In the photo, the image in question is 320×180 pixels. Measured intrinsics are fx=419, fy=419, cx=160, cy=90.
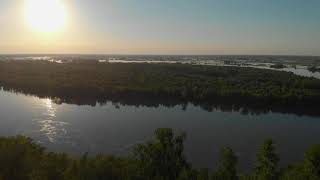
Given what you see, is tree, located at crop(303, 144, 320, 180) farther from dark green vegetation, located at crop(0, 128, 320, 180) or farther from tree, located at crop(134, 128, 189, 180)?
tree, located at crop(134, 128, 189, 180)

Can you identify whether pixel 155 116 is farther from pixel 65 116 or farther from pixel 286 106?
pixel 286 106

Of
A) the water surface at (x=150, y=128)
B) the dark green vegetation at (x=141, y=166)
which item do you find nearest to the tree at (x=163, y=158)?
the dark green vegetation at (x=141, y=166)

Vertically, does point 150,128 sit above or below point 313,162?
below

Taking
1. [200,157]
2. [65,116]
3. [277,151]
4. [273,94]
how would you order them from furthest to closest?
1. [273,94]
2. [65,116]
3. [277,151]
4. [200,157]

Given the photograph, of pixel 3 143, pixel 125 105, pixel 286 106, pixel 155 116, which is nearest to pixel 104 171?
pixel 3 143

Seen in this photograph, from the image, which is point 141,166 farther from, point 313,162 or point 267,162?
point 313,162

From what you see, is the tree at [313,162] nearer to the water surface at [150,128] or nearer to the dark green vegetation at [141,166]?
the dark green vegetation at [141,166]

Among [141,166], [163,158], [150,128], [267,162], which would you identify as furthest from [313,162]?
[150,128]
